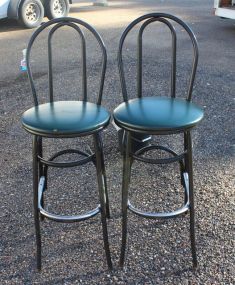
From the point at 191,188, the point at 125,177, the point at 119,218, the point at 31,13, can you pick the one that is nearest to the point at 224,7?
the point at 31,13

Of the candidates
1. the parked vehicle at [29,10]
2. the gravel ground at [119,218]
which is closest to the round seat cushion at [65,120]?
the gravel ground at [119,218]

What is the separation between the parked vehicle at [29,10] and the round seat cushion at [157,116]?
687 centimetres

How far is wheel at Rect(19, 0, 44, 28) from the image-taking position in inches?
329

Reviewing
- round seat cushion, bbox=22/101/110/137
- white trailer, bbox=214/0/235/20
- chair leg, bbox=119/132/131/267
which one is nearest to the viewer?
round seat cushion, bbox=22/101/110/137

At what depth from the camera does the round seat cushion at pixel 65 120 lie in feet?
6.38

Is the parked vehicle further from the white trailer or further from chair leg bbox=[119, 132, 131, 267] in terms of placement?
→ chair leg bbox=[119, 132, 131, 267]

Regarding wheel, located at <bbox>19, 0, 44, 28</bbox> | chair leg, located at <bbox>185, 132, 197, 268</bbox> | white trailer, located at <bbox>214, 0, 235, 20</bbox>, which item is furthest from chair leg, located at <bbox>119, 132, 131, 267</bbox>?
wheel, located at <bbox>19, 0, 44, 28</bbox>

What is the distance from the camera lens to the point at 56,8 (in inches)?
366

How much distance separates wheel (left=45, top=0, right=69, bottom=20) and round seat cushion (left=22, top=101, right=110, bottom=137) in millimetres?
7440

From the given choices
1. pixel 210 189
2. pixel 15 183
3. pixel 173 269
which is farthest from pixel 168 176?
pixel 15 183

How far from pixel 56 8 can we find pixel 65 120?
7948 mm

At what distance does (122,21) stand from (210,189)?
269 inches

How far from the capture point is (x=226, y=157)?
3.36 meters

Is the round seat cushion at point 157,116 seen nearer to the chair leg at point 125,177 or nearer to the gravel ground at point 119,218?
Answer: the chair leg at point 125,177
